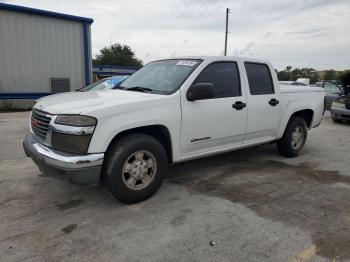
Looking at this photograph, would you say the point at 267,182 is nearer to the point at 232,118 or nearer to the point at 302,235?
the point at 232,118

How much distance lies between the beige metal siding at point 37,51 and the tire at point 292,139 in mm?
12406

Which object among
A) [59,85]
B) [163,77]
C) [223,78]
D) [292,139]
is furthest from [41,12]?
[292,139]

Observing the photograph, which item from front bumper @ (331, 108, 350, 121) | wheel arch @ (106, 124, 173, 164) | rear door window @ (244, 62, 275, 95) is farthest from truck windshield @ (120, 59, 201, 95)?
front bumper @ (331, 108, 350, 121)

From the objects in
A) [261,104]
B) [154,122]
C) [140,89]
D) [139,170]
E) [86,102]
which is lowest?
[139,170]

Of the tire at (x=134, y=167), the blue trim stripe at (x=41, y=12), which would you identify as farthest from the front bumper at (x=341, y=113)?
the blue trim stripe at (x=41, y=12)

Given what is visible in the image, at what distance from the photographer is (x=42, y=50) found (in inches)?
588

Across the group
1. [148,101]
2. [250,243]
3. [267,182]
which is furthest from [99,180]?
[267,182]

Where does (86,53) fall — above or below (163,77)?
above

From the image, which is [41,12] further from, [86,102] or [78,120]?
[78,120]

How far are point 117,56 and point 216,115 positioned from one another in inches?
2143

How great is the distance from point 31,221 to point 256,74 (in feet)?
12.9

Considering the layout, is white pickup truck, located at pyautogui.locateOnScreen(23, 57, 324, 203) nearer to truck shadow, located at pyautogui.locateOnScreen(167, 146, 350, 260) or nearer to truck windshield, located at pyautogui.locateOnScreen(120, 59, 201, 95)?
truck windshield, located at pyautogui.locateOnScreen(120, 59, 201, 95)

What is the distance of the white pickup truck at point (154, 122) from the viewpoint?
3451 mm

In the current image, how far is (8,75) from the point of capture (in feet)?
46.9
